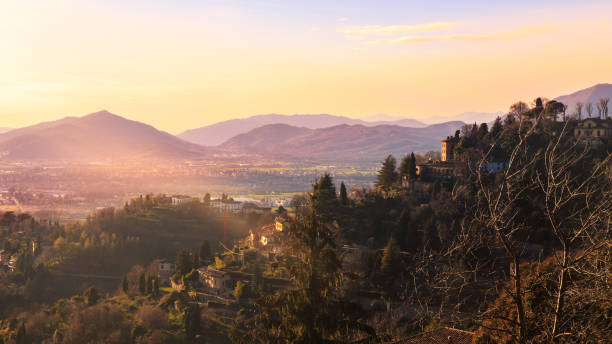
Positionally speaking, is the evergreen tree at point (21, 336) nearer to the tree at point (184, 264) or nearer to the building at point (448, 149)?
the tree at point (184, 264)

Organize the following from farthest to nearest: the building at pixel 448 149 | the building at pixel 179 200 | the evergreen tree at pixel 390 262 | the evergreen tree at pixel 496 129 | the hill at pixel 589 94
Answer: the hill at pixel 589 94
the building at pixel 179 200
the building at pixel 448 149
the evergreen tree at pixel 496 129
the evergreen tree at pixel 390 262

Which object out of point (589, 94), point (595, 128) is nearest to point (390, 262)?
point (595, 128)

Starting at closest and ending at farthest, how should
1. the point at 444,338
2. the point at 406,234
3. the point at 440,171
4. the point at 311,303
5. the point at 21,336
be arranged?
the point at 311,303 → the point at 444,338 → the point at 21,336 → the point at 406,234 → the point at 440,171

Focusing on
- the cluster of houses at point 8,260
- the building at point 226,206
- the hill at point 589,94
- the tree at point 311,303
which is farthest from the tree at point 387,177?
the hill at point 589,94

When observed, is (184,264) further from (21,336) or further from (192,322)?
(21,336)

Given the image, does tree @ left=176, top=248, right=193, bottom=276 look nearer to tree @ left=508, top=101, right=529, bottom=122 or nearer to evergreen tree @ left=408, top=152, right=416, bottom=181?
evergreen tree @ left=408, top=152, right=416, bottom=181

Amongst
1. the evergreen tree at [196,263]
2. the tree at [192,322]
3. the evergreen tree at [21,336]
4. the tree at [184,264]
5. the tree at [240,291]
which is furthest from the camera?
the evergreen tree at [196,263]

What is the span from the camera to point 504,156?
132ft

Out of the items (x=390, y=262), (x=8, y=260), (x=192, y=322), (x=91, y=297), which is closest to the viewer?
(x=390, y=262)

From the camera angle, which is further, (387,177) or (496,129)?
(496,129)

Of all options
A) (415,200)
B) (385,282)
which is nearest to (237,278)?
(385,282)

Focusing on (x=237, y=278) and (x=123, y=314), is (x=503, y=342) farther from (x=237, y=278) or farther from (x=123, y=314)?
(x=123, y=314)

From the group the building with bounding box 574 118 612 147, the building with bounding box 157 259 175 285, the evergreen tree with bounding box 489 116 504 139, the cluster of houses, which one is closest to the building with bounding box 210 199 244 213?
the building with bounding box 157 259 175 285

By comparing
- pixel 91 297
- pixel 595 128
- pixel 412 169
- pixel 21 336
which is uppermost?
pixel 595 128
